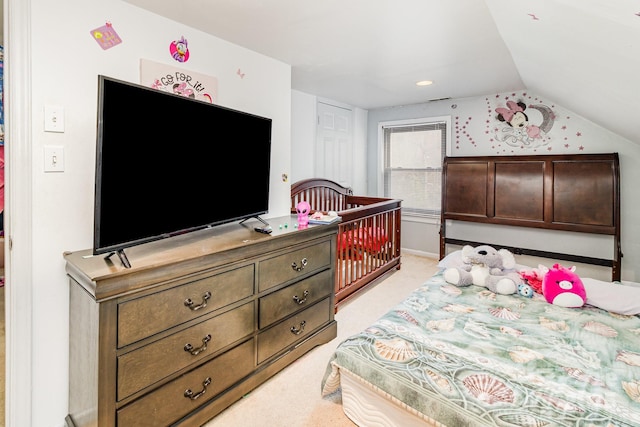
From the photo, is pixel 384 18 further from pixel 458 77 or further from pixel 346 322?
pixel 346 322

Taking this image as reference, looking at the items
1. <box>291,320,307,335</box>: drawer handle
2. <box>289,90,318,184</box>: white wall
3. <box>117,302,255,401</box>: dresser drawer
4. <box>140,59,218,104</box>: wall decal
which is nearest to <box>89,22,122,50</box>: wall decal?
<box>140,59,218,104</box>: wall decal

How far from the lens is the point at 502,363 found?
1.54 m

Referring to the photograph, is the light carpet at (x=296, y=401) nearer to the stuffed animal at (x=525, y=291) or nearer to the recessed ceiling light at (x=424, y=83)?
the stuffed animal at (x=525, y=291)

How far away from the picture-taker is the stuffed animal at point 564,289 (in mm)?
2125

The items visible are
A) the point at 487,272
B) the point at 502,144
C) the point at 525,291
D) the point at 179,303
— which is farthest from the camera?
the point at 502,144

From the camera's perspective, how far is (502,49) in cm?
252

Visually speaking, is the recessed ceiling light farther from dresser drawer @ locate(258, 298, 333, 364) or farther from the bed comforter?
dresser drawer @ locate(258, 298, 333, 364)

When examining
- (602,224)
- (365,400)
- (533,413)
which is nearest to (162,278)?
(365,400)

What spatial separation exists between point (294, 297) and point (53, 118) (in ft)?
5.29

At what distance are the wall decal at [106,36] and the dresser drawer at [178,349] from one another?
60.4 inches

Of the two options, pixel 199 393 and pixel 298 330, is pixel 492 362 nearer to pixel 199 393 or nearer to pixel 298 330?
pixel 298 330

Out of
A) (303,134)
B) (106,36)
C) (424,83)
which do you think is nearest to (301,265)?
(106,36)

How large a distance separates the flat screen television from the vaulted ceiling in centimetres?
63

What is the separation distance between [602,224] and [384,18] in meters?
3.16
